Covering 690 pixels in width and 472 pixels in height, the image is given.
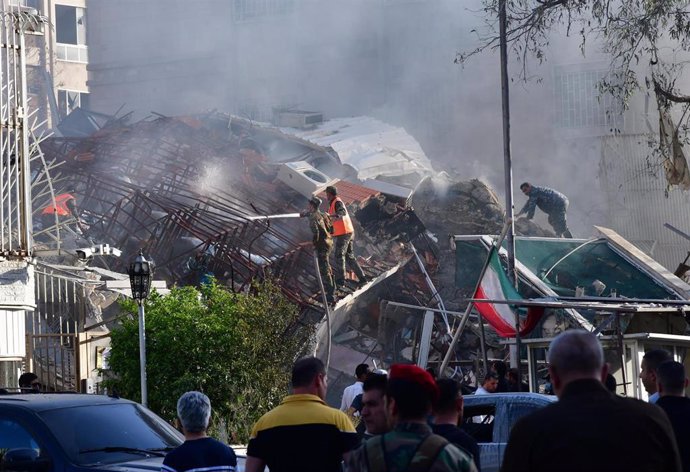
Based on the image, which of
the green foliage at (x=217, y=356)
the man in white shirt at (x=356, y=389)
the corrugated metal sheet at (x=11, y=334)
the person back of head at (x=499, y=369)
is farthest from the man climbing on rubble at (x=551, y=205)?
the man in white shirt at (x=356, y=389)

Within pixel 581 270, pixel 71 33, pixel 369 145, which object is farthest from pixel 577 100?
pixel 71 33

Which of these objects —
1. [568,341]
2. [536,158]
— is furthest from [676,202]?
[568,341]

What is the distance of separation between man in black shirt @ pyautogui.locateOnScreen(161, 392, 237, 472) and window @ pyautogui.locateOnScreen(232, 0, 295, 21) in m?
31.0

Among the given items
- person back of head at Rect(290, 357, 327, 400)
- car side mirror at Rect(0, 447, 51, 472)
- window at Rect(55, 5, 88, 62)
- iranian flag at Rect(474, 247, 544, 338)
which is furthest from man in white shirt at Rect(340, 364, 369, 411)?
window at Rect(55, 5, 88, 62)

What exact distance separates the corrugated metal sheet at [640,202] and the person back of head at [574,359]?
27070 mm

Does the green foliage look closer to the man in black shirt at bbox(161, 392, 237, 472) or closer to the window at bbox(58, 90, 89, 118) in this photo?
the man in black shirt at bbox(161, 392, 237, 472)

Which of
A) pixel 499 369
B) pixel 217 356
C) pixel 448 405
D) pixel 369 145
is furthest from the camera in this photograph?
pixel 369 145

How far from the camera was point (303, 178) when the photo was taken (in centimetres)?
2497

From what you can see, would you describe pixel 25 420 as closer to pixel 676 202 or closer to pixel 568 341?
pixel 568 341

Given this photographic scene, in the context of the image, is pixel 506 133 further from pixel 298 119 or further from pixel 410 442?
pixel 298 119

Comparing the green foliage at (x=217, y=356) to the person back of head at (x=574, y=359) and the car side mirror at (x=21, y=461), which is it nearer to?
the car side mirror at (x=21, y=461)

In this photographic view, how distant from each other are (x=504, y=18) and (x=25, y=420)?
9.05m

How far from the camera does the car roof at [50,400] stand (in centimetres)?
751

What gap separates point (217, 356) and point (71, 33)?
1149 inches
